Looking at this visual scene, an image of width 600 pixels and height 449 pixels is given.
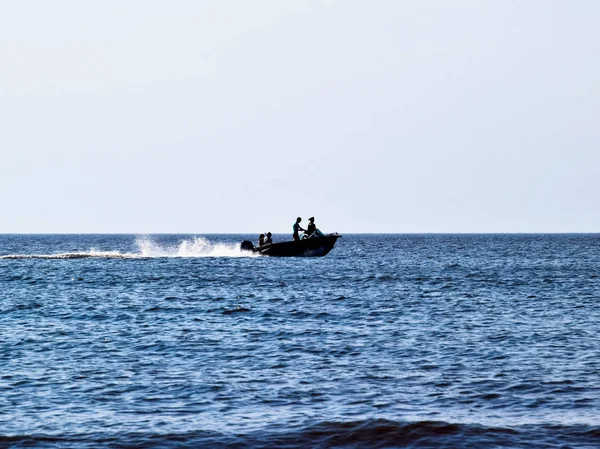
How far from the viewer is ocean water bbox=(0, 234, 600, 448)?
45.7ft

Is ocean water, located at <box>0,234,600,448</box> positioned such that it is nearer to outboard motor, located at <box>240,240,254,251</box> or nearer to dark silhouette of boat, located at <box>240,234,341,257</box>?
dark silhouette of boat, located at <box>240,234,341,257</box>

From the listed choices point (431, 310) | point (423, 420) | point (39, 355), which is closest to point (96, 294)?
point (431, 310)

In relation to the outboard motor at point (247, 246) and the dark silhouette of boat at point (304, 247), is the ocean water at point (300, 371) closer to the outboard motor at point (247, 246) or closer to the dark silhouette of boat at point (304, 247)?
the dark silhouette of boat at point (304, 247)

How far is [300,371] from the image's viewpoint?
19.1 metres

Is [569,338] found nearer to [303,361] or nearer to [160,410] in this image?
[303,361]

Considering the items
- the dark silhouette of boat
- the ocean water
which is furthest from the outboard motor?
the ocean water

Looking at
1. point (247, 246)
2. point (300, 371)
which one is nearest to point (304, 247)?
point (247, 246)

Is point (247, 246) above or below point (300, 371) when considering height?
above

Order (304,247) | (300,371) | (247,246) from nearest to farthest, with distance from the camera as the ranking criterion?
(300,371) → (304,247) → (247,246)

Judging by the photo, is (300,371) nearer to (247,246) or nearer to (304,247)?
(304,247)

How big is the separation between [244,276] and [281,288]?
424 inches

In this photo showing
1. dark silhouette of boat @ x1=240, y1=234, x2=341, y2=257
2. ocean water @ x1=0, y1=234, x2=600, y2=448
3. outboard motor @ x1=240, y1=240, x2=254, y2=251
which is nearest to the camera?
ocean water @ x1=0, y1=234, x2=600, y2=448

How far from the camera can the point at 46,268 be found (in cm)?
6506

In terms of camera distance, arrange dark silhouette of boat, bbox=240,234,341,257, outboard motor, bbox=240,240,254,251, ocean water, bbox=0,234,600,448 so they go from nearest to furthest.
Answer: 1. ocean water, bbox=0,234,600,448
2. dark silhouette of boat, bbox=240,234,341,257
3. outboard motor, bbox=240,240,254,251
